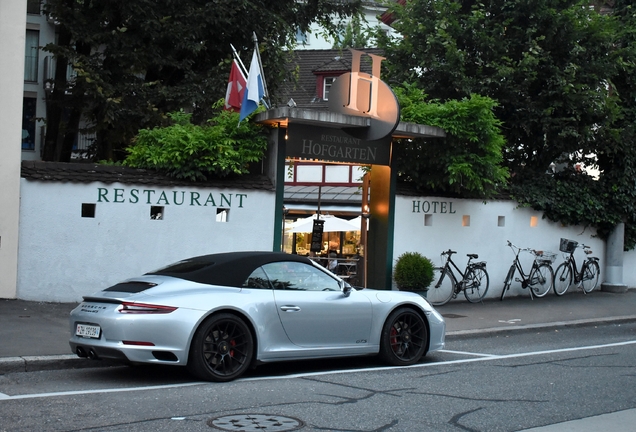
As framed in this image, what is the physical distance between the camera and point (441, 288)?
58.3 feet

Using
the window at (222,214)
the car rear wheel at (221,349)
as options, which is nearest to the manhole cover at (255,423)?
the car rear wheel at (221,349)

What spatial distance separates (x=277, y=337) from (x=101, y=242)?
6.09 metres

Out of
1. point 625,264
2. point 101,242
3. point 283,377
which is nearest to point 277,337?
point 283,377

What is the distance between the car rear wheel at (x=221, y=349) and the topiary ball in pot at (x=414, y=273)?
24.9 ft

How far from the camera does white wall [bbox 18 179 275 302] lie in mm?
14039

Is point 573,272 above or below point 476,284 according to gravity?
above

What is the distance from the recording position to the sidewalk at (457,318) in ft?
31.9

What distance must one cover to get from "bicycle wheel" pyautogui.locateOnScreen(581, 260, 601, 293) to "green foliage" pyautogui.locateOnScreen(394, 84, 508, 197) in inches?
169

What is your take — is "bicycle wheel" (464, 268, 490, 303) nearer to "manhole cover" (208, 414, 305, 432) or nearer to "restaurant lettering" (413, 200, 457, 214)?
"restaurant lettering" (413, 200, 457, 214)

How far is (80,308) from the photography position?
912 cm

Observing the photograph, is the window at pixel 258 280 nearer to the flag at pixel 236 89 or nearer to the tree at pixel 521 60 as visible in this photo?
the flag at pixel 236 89

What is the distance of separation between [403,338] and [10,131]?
761cm

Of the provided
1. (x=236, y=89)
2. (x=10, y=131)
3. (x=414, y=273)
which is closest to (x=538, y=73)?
(x=414, y=273)

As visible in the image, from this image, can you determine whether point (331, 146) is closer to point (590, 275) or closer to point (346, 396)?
point (346, 396)
